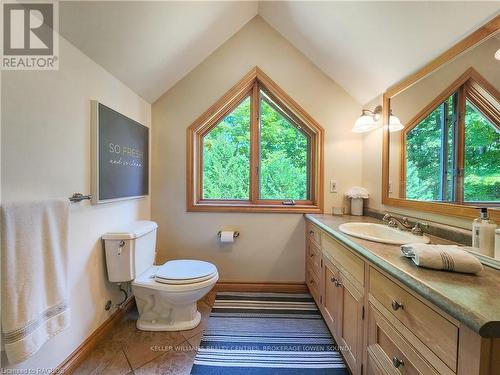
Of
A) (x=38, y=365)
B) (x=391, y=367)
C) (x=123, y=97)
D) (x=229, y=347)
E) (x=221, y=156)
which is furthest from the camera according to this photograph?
(x=221, y=156)

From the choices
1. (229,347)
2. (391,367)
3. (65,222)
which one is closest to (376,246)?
(391,367)

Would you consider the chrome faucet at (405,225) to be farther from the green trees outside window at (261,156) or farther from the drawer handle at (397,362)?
the green trees outside window at (261,156)

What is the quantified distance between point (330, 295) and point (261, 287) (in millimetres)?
857

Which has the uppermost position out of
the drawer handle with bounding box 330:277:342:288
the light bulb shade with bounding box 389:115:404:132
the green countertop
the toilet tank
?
the light bulb shade with bounding box 389:115:404:132

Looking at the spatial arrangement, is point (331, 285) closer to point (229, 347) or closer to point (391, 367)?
point (391, 367)

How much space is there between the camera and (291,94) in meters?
2.28

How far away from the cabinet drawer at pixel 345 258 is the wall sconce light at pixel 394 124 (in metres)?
0.99

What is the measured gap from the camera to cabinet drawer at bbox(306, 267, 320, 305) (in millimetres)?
1879

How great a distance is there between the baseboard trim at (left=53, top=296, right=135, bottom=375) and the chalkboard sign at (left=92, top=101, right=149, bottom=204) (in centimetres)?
89

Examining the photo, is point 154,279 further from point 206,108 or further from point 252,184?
point 206,108

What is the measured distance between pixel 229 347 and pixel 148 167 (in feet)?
5.43

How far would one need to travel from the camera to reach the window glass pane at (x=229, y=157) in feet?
7.88
